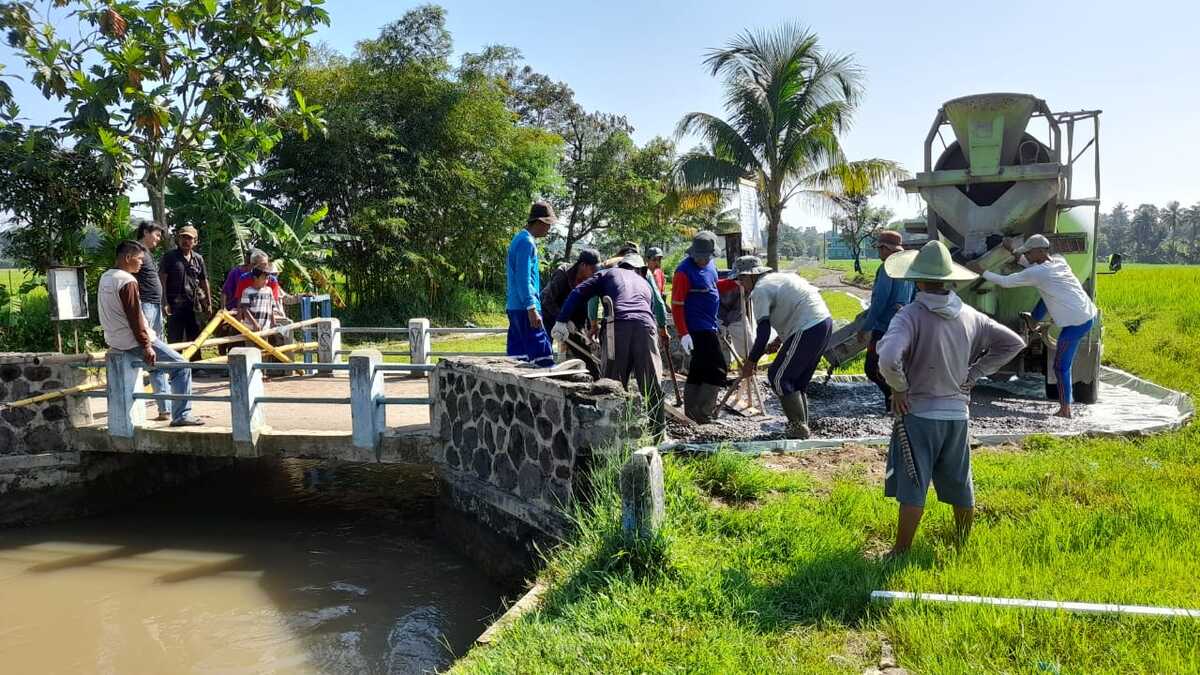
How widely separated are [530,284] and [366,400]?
1710 mm

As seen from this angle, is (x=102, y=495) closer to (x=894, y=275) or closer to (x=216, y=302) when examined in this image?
(x=216, y=302)

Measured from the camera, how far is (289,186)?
18.6m

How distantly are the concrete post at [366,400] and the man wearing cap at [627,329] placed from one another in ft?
5.47

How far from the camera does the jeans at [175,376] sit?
7.16 metres

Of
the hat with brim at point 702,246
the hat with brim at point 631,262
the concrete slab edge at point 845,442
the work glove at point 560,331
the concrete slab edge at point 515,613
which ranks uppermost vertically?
the hat with brim at point 702,246

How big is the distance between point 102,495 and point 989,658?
324 inches

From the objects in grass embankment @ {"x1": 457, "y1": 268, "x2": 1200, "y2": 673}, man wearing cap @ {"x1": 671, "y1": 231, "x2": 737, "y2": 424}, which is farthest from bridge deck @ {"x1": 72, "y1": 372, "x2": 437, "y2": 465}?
grass embankment @ {"x1": 457, "y1": 268, "x2": 1200, "y2": 673}

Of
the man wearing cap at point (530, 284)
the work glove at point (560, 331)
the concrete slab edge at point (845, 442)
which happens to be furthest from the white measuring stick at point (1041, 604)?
the man wearing cap at point (530, 284)

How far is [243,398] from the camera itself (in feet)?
22.8

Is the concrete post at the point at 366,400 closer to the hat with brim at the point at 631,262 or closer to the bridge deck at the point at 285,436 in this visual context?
the bridge deck at the point at 285,436

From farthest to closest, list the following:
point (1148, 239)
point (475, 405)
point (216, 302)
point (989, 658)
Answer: point (1148, 239)
point (216, 302)
point (475, 405)
point (989, 658)

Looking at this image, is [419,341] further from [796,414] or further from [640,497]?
[640,497]

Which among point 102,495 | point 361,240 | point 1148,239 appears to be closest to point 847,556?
point 102,495

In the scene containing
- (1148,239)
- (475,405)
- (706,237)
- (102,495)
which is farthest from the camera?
(1148,239)
